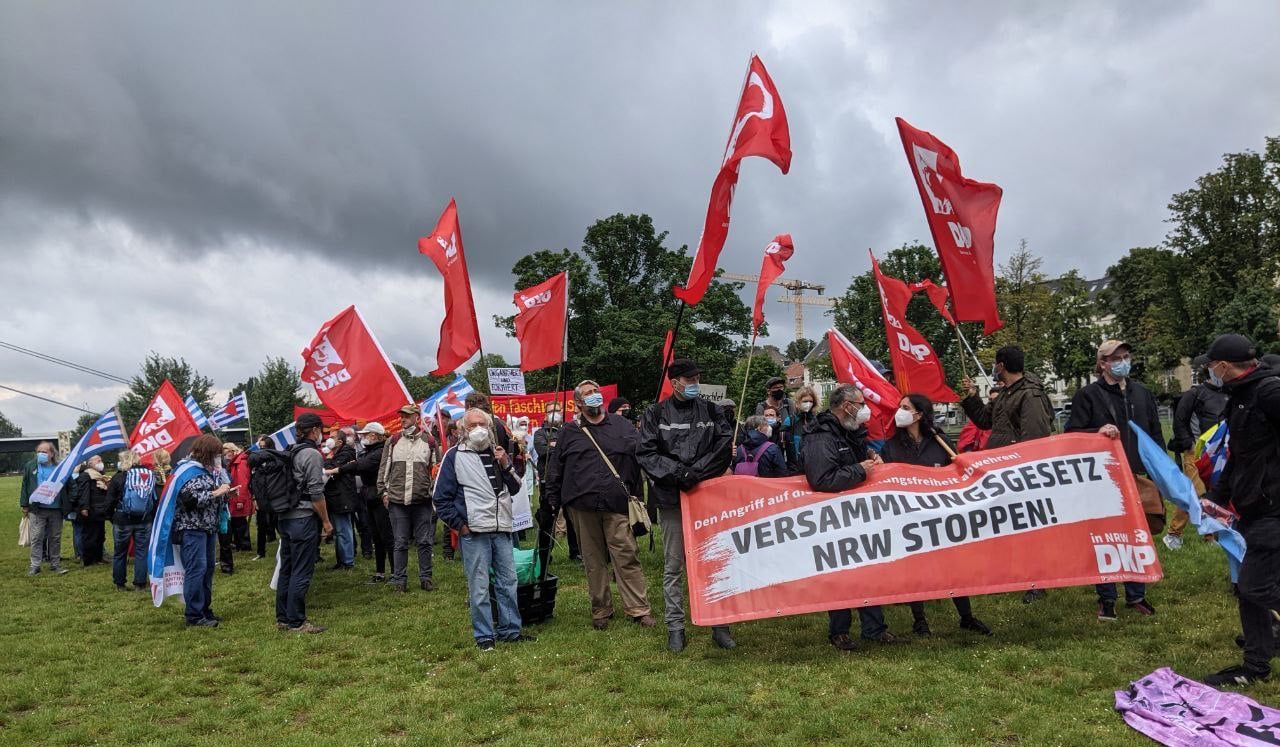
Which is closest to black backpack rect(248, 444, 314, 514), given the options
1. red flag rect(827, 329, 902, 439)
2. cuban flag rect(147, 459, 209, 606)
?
cuban flag rect(147, 459, 209, 606)

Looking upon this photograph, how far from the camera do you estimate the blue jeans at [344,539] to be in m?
12.1

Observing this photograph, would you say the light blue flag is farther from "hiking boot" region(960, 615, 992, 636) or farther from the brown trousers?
the brown trousers

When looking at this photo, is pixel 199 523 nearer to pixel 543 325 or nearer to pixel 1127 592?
pixel 543 325

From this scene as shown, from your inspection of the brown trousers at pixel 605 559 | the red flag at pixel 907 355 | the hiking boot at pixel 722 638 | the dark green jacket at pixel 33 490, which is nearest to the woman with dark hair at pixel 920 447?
the hiking boot at pixel 722 638

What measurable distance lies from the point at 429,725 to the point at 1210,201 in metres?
62.0

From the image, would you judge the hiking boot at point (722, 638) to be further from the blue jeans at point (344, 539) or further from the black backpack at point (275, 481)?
the blue jeans at point (344, 539)

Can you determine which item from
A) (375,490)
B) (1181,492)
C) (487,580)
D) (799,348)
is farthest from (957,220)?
(799,348)

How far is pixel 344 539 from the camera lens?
40.1 feet

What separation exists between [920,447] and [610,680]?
3520 millimetres

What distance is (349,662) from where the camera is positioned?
720 centimetres

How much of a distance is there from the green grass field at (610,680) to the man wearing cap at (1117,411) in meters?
0.25

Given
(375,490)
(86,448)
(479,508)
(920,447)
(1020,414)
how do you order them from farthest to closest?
(86,448)
(375,490)
(1020,414)
(479,508)
(920,447)

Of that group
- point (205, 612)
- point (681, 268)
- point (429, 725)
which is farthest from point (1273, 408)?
point (681, 268)

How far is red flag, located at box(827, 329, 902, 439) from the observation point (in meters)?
9.83
